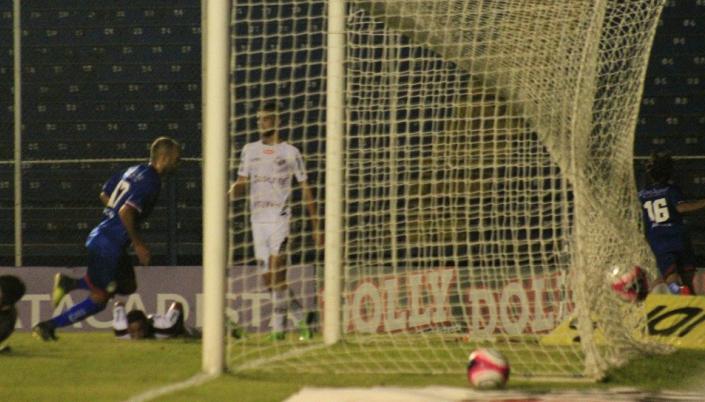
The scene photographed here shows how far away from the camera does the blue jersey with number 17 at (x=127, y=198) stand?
8305 millimetres

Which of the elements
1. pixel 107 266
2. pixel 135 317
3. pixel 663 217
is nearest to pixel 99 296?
pixel 107 266

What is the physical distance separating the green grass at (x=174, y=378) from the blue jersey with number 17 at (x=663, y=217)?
3.42 meters

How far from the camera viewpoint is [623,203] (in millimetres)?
7383

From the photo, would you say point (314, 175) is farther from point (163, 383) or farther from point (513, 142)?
point (163, 383)

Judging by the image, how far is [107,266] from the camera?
8.37 metres

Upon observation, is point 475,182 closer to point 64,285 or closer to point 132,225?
point 132,225

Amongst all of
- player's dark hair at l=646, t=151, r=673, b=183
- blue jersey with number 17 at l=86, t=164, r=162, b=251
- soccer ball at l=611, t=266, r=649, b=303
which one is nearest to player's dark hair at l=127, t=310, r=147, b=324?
blue jersey with number 17 at l=86, t=164, r=162, b=251

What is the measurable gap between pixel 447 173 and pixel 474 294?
2.46 ft

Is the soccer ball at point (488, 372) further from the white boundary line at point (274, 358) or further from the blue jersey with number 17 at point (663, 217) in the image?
the blue jersey with number 17 at point (663, 217)

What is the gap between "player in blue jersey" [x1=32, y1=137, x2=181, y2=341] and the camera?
828 cm

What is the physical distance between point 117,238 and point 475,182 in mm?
2733

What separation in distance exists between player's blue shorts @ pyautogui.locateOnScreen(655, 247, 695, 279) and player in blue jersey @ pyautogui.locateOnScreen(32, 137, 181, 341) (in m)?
4.17

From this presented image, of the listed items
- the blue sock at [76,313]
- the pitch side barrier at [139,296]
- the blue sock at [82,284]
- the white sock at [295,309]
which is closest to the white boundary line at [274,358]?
the white sock at [295,309]

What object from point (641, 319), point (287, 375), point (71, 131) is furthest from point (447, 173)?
point (71, 131)
